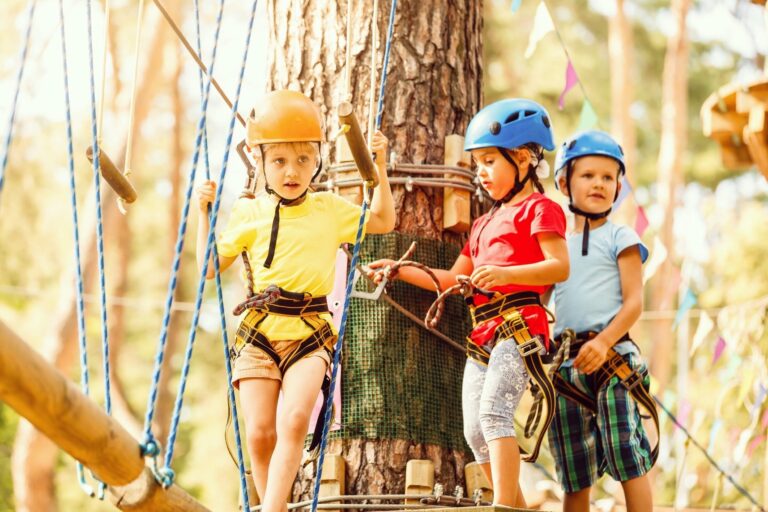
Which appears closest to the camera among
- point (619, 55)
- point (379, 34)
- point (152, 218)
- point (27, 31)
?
point (27, 31)

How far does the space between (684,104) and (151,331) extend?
1001 centimetres

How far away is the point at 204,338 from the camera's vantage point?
21.0 metres

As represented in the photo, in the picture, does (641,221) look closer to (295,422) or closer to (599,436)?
(599,436)

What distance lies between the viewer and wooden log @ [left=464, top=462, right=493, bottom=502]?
168 inches

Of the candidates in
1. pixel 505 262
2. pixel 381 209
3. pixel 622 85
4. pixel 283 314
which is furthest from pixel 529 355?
pixel 622 85

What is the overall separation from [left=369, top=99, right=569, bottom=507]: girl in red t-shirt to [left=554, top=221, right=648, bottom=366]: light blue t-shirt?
0.37ft

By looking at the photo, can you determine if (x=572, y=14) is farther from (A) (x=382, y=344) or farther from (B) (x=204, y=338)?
(A) (x=382, y=344)

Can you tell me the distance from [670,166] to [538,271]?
13.8 m

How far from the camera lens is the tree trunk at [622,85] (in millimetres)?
16359

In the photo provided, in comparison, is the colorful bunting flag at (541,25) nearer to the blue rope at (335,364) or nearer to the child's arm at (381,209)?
the child's arm at (381,209)

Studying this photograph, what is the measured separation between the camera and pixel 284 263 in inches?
151

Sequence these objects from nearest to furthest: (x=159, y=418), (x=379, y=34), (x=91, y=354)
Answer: (x=379, y=34) < (x=159, y=418) < (x=91, y=354)

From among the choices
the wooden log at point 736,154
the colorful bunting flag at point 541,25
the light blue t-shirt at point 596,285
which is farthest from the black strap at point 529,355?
the wooden log at point 736,154

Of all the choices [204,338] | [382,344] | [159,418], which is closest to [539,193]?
[382,344]
